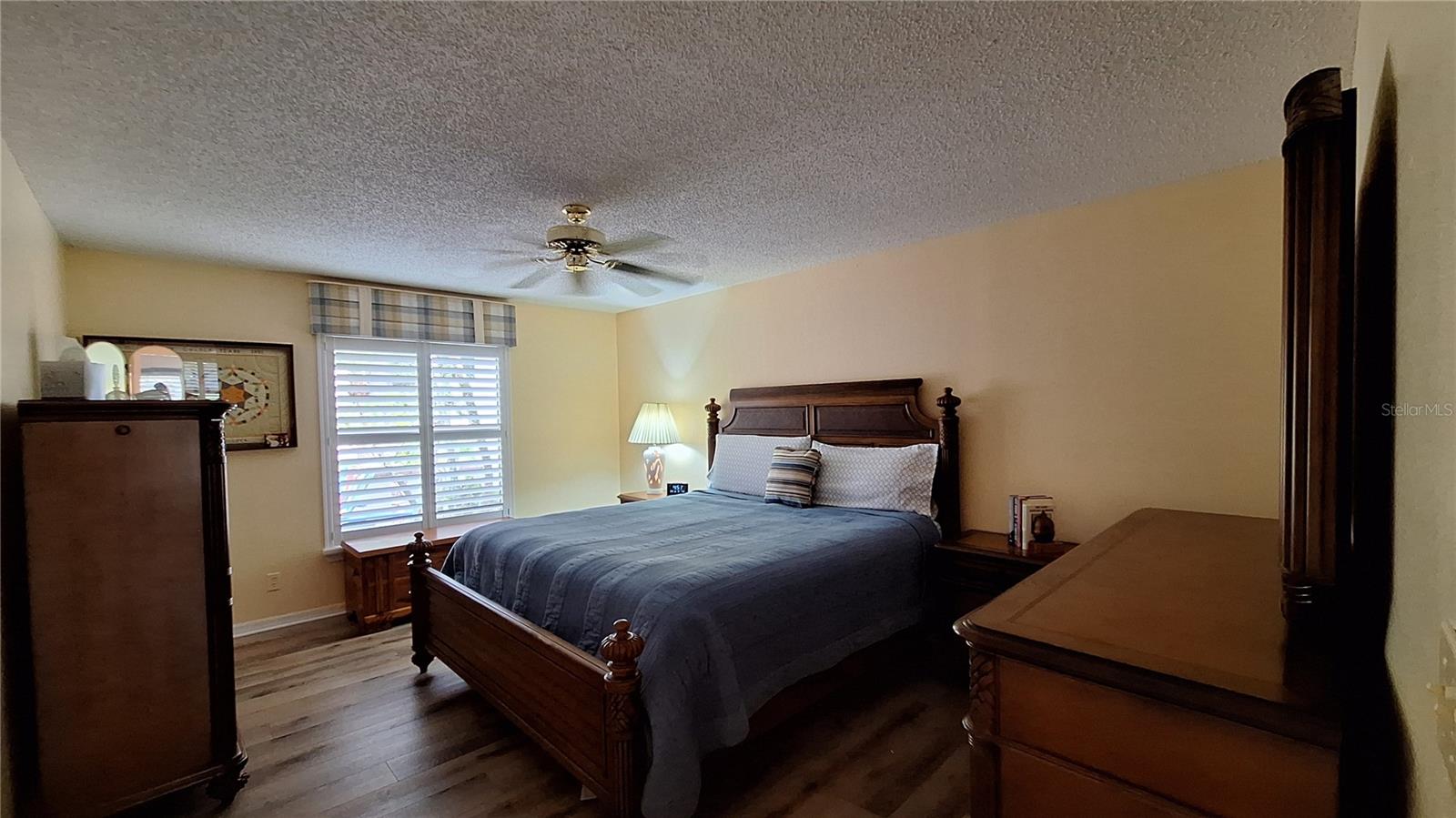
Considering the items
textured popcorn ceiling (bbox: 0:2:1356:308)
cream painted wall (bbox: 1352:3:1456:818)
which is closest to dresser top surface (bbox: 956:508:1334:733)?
cream painted wall (bbox: 1352:3:1456:818)

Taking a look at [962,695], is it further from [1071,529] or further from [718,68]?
[718,68]

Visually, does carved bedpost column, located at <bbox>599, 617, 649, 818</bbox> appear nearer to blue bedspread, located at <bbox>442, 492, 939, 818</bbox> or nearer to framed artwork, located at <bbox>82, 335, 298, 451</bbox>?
blue bedspread, located at <bbox>442, 492, 939, 818</bbox>

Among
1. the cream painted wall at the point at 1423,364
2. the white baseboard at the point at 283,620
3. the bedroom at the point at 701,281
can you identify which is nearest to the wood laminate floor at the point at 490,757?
the bedroom at the point at 701,281

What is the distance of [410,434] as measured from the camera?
4531 mm

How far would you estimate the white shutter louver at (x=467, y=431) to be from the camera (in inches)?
185

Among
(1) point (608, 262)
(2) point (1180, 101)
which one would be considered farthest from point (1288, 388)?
(1) point (608, 262)

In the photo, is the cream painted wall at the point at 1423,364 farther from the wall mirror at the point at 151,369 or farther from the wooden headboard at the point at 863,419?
the wall mirror at the point at 151,369

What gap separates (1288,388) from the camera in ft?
3.25

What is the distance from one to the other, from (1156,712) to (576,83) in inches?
78.9

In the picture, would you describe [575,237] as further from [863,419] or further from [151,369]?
[863,419]

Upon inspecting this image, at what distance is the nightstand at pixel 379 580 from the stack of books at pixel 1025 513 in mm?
3407

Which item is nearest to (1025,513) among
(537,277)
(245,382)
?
(537,277)

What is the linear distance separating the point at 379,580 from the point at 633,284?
102 inches

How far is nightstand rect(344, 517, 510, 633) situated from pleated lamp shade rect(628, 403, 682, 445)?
169 centimetres
